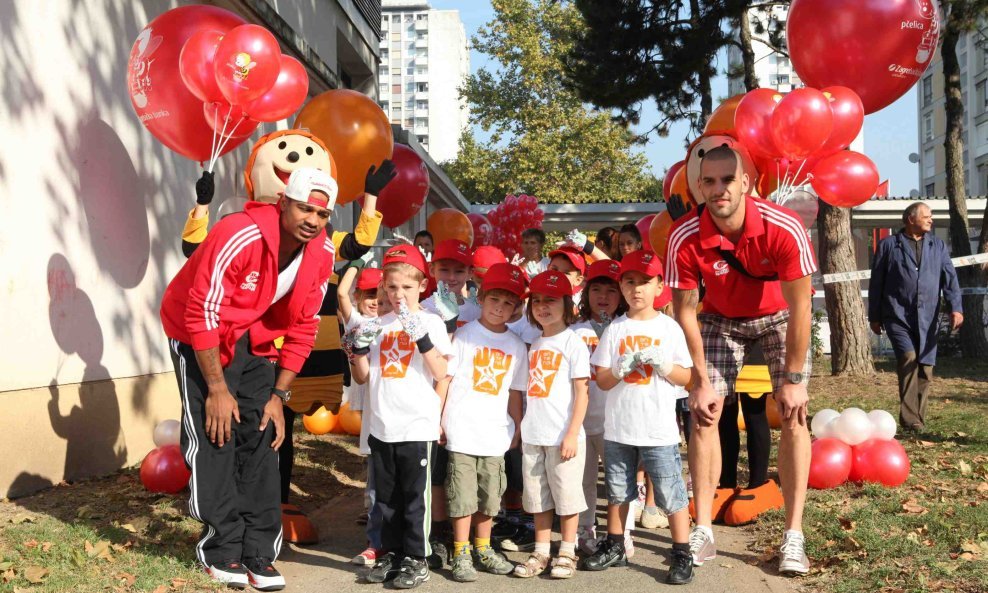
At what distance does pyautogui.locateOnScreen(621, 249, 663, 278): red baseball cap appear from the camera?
16.5ft

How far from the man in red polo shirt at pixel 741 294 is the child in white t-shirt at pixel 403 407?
1.37m

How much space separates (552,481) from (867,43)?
3629 mm

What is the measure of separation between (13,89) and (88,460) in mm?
2538

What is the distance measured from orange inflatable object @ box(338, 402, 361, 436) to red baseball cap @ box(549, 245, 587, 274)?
3443 mm

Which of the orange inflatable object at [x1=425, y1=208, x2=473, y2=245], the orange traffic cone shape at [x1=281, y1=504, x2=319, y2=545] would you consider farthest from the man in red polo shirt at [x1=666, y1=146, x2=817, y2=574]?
the orange inflatable object at [x1=425, y1=208, x2=473, y2=245]

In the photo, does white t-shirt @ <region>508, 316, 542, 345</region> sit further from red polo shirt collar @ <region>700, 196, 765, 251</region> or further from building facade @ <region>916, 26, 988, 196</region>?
building facade @ <region>916, 26, 988, 196</region>

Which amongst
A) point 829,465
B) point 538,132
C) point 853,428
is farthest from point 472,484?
point 538,132

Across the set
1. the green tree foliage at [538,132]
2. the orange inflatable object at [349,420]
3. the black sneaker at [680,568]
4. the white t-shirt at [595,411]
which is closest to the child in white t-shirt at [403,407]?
the white t-shirt at [595,411]

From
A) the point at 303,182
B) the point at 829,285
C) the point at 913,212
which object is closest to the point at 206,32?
the point at 303,182

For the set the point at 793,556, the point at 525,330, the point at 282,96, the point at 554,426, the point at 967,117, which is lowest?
the point at 793,556

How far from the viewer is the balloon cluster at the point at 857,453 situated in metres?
6.29

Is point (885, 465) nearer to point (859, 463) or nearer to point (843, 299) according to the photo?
point (859, 463)

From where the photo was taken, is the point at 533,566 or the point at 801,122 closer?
the point at 533,566

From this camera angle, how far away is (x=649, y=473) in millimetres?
4895
